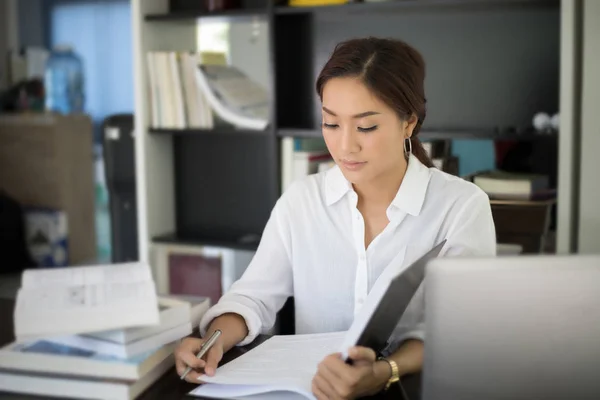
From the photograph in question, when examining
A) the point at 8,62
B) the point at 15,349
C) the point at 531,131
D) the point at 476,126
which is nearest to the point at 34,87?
the point at 8,62

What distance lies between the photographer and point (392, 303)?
982 millimetres

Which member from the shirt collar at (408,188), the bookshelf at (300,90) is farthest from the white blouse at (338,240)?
the bookshelf at (300,90)

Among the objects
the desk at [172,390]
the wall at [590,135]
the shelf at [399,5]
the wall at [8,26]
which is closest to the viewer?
the desk at [172,390]

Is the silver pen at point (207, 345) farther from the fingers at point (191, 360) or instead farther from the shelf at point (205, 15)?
the shelf at point (205, 15)

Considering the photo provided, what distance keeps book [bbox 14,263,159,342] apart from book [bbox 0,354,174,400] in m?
0.06

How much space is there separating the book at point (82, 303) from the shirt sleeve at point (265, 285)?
288 mm

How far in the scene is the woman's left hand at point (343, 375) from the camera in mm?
995

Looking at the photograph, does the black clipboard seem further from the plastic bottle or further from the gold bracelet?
the plastic bottle

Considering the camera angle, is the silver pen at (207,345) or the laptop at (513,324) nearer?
the laptop at (513,324)

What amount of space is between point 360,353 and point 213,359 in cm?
30

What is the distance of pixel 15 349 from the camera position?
110cm

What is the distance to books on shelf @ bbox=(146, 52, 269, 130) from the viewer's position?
300 centimetres

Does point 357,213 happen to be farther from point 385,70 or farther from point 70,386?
point 70,386

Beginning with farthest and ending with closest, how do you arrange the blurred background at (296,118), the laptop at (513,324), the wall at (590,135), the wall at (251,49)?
1. the wall at (251,49)
2. the blurred background at (296,118)
3. the wall at (590,135)
4. the laptop at (513,324)
